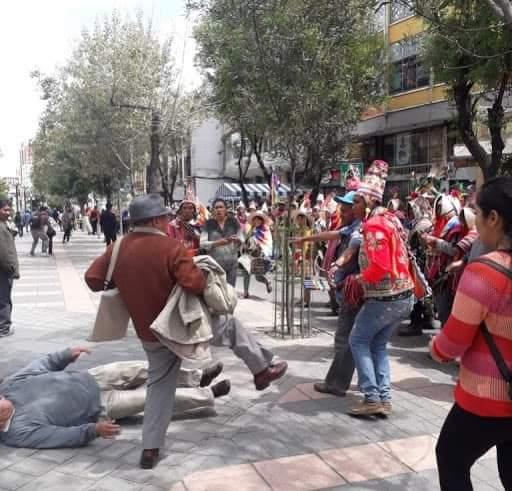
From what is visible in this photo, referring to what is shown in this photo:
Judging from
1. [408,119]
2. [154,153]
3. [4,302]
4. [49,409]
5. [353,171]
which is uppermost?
[408,119]

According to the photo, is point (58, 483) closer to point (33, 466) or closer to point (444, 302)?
point (33, 466)

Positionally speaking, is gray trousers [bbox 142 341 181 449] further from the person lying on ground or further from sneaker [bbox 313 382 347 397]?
sneaker [bbox 313 382 347 397]

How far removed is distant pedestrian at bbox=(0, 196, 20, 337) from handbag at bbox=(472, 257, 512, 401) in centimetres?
611

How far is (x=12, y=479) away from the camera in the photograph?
136 inches

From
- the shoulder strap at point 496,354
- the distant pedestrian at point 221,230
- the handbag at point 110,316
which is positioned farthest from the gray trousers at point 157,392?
the distant pedestrian at point 221,230

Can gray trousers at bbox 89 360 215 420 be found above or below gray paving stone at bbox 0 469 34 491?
above

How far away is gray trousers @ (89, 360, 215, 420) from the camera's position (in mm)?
4180

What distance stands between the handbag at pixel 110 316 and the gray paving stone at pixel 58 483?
2.64ft

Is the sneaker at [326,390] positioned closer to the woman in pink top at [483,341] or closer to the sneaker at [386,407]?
the sneaker at [386,407]

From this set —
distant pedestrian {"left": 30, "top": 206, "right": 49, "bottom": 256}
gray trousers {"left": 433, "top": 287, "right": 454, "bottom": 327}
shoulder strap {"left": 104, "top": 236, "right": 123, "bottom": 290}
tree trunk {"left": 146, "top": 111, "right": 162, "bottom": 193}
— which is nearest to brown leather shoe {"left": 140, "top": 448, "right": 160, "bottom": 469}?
shoulder strap {"left": 104, "top": 236, "right": 123, "bottom": 290}

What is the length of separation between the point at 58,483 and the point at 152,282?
1249 mm

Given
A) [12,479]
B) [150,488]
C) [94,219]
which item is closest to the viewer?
[150,488]

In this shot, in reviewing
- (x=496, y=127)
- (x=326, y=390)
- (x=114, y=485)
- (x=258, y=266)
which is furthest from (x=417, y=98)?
(x=114, y=485)

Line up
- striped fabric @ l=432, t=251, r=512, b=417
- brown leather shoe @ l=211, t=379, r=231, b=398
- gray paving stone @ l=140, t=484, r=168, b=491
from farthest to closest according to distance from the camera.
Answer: brown leather shoe @ l=211, t=379, r=231, b=398
gray paving stone @ l=140, t=484, r=168, b=491
striped fabric @ l=432, t=251, r=512, b=417
